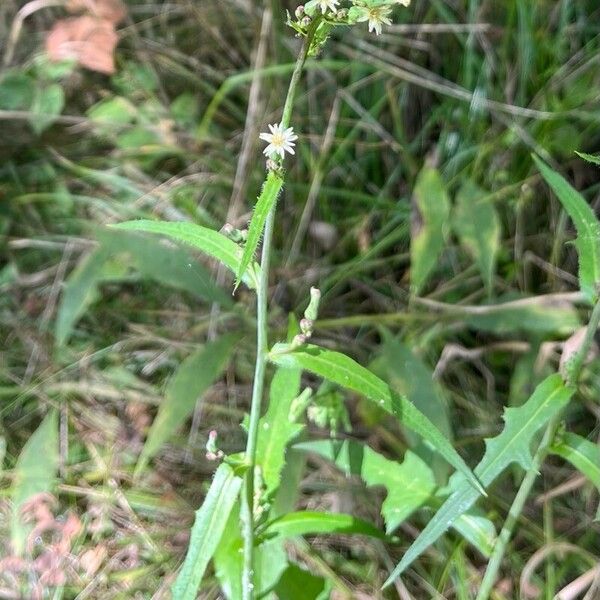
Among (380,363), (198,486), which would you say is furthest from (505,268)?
(198,486)

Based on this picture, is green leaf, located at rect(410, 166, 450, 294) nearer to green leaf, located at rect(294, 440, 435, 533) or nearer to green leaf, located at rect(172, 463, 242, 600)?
green leaf, located at rect(294, 440, 435, 533)

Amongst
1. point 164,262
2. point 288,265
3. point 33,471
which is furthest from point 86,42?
point 33,471

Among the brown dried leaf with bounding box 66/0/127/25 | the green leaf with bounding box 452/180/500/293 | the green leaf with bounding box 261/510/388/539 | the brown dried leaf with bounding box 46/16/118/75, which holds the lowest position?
the green leaf with bounding box 261/510/388/539

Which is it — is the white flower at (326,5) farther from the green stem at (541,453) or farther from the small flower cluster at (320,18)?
the green stem at (541,453)

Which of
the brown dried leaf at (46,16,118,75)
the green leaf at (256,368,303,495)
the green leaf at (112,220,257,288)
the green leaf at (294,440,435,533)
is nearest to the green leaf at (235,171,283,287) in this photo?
the green leaf at (112,220,257,288)

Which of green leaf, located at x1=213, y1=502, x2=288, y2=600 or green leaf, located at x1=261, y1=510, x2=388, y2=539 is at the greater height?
green leaf, located at x1=261, y1=510, x2=388, y2=539

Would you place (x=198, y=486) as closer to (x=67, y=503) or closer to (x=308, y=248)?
(x=67, y=503)
